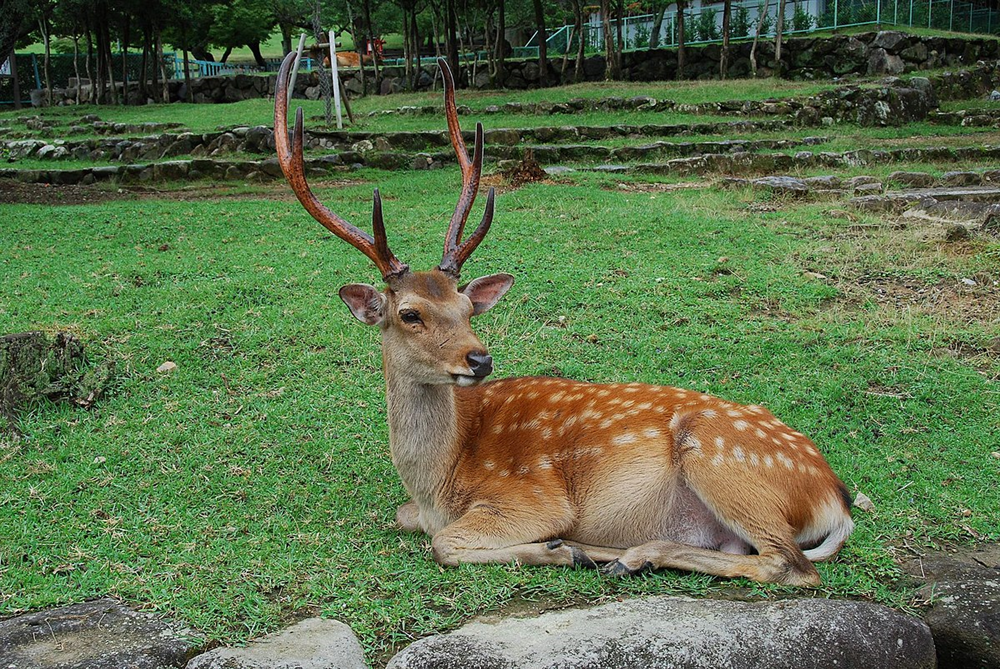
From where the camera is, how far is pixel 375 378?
6.21 m

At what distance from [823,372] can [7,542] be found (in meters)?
4.77

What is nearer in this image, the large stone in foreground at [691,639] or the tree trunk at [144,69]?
the large stone in foreground at [691,639]

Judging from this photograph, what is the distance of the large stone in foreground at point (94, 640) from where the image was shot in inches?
125

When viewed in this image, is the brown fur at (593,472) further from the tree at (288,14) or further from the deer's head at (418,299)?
the tree at (288,14)

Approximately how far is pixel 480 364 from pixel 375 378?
8.11ft

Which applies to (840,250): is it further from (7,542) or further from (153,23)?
(153,23)

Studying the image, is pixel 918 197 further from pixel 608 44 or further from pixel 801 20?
pixel 801 20

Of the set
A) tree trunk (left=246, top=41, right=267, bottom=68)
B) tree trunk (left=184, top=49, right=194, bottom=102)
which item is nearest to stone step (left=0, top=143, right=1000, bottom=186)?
tree trunk (left=184, top=49, right=194, bottom=102)

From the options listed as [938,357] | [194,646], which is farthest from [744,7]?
[194,646]

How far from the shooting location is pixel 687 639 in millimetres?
3215

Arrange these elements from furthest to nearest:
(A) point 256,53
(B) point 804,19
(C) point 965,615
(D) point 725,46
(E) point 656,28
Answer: (A) point 256,53 < (E) point 656,28 < (B) point 804,19 < (D) point 725,46 < (C) point 965,615

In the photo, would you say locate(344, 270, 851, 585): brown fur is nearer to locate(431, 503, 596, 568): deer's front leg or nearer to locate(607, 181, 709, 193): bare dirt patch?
locate(431, 503, 596, 568): deer's front leg

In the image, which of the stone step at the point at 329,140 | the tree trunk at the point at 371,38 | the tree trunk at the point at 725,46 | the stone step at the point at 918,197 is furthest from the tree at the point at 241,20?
the stone step at the point at 918,197

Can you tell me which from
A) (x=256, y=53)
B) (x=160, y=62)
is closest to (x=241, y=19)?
(x=256, y=53)
